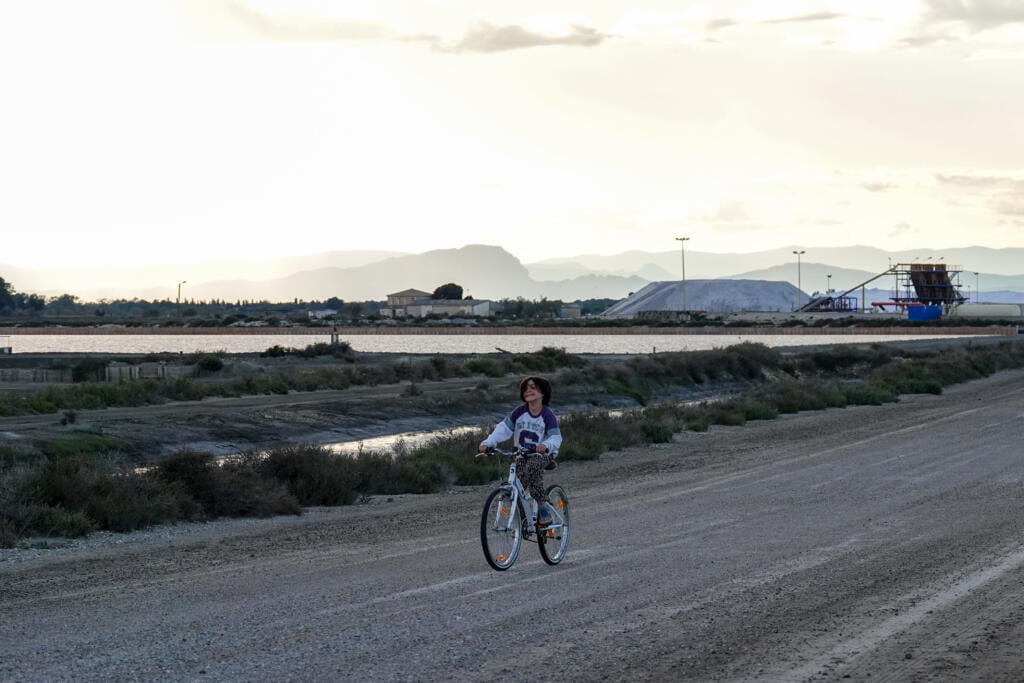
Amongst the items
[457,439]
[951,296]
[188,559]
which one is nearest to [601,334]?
[951,296]

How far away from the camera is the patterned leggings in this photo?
12.5m

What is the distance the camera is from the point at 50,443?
26391 millimetres

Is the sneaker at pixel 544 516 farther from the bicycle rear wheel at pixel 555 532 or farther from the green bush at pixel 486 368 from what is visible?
the green bush at pixel 486 368

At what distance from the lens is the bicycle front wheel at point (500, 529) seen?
12375mm

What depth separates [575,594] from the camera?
11.6 meters

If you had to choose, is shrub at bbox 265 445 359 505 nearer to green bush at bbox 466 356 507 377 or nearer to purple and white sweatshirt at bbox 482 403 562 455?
purple and white sweatshirt at bbox 482 403 562 455

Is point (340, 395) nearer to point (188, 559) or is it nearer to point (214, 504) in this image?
point (214, 504)

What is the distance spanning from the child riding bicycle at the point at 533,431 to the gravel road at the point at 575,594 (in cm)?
97

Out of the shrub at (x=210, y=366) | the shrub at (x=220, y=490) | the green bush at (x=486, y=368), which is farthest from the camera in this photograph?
the green bush at (x=486, y=368)

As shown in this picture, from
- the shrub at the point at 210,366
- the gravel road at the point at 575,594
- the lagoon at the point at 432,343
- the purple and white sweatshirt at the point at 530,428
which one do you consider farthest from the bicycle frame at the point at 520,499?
the lagoon at the point at 432,343

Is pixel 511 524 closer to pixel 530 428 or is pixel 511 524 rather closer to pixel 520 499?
pixel 520 499

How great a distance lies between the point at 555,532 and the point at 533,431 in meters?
1.16

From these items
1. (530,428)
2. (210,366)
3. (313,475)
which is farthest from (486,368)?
(530,428)

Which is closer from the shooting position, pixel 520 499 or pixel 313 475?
pixel 520 499
